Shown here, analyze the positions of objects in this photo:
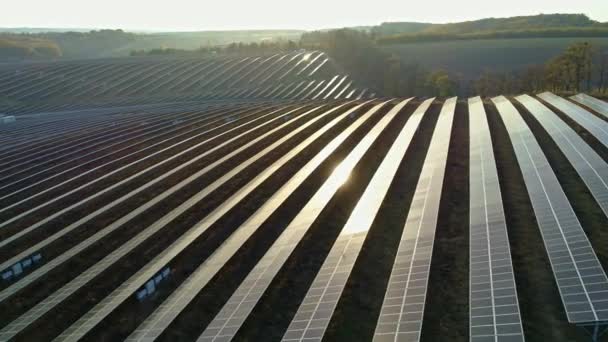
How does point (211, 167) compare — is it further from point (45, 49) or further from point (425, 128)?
point (45, 49)

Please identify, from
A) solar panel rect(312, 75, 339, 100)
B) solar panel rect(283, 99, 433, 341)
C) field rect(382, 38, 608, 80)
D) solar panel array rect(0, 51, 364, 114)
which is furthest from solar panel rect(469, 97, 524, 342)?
field rect(382, 38, 608, 80)

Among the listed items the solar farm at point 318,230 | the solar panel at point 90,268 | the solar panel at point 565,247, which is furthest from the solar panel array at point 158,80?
the solar panel at point 565,247

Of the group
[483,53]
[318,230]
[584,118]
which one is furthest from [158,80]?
[483,53]

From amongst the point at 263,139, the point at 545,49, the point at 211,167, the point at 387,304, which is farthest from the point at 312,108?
the point at 545,49

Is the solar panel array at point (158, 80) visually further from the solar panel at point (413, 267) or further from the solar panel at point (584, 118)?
the solar panel at point (413, 267)

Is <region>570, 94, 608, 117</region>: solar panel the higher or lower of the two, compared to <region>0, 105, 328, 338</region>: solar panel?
higher

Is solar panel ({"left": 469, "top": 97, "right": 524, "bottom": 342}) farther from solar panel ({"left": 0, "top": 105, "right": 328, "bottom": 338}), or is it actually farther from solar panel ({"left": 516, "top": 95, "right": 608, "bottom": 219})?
solar panel ({"left": 0, "top": 105, "right": 328, "bottom": 338})
